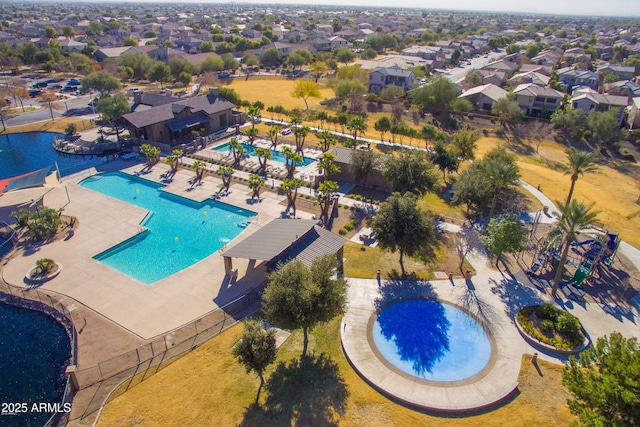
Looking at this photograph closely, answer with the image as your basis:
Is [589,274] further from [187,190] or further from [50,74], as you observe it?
[50,74]

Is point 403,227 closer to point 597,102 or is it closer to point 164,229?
point 164,229

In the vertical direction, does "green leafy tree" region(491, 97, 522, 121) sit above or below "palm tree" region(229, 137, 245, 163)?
above

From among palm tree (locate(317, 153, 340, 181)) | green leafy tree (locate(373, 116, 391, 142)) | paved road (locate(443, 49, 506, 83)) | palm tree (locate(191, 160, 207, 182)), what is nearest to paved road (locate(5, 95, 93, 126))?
palm tree (locate(191, 160, 207, 182))

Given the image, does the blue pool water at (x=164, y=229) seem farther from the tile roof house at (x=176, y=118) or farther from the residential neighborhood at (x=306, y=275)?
the tile roof house at (x=176, y=118)

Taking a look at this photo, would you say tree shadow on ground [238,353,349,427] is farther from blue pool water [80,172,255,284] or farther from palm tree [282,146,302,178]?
palm tree [282,146,302,178]

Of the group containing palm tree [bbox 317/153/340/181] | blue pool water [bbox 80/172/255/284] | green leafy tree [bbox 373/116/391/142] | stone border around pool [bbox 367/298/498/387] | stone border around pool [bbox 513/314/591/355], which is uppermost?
palm tree [bbox 317/153/340/181]

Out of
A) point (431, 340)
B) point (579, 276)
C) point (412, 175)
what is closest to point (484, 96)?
point (412, 175)
